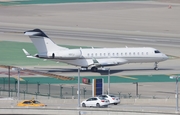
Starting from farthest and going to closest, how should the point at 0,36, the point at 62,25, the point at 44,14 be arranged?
the point at 44,14, the point at 62,25, the point at 0,36

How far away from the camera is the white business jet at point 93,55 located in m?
106

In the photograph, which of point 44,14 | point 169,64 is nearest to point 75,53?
point 169,64

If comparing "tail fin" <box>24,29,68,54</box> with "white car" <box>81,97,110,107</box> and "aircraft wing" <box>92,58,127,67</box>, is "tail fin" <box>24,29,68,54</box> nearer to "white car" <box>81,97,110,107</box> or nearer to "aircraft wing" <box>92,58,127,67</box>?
"aircraft wing" <box>92,58,127,67</box>

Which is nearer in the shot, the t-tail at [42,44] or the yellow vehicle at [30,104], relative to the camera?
the yellow vehicle at [30,104]

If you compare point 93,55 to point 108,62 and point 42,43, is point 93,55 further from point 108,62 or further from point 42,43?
point 42,43

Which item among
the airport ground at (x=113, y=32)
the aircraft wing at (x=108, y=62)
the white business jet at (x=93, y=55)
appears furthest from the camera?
the airport ground at (x=113, y=32)

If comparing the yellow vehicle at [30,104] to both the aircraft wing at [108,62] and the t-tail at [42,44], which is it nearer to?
the aircraft wing at [108,62]

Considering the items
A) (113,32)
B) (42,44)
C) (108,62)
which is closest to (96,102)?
(108,62)

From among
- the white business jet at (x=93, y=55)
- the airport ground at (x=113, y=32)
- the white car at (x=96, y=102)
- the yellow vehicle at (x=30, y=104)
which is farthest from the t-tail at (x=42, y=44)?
the white car at (x=96, y=102)

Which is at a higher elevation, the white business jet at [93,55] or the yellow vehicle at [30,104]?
the white business jet at [93,55]

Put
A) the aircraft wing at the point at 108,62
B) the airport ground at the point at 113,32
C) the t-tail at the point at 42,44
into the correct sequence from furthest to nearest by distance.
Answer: the airport ground at the point at 113,32 → the t-tail at the point at 42,44 → the aircraft wing at the point at 108,62

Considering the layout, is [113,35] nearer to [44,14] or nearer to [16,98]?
[44,14]

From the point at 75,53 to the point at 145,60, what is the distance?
9.54 m

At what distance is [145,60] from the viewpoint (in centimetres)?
10650
